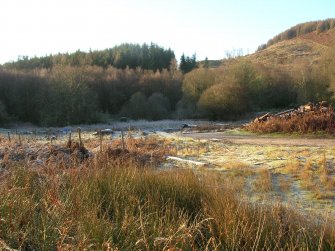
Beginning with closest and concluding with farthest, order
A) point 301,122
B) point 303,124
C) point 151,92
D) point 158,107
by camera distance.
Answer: point 303,124 → point 301,122 → point 158,107 → point 151,92

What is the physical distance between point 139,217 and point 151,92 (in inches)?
2589

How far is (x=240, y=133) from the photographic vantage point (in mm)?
25406

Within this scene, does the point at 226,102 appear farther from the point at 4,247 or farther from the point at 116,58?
the point at 4,247

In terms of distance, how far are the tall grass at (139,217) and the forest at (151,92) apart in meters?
39.9

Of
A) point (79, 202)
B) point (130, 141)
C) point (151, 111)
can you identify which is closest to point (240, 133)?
point (130, 141)

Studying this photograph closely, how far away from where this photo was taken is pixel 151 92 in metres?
70.1

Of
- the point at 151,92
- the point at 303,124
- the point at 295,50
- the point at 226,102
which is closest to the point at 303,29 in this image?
the point at 295,50

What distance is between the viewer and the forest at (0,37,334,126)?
50.8 meters

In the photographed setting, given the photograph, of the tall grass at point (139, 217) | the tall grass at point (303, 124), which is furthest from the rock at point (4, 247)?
the tall grass at point (303, 124)

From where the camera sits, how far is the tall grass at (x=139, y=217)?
4.04 m

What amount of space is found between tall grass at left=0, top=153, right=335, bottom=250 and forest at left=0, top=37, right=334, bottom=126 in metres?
39.9

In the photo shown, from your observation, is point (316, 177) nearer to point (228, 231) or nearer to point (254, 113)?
point (228, 231)

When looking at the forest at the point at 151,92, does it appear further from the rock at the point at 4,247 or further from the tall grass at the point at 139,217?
the rock at the point at 4,247

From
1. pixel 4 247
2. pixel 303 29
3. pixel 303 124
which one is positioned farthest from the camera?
pixel 303 29
